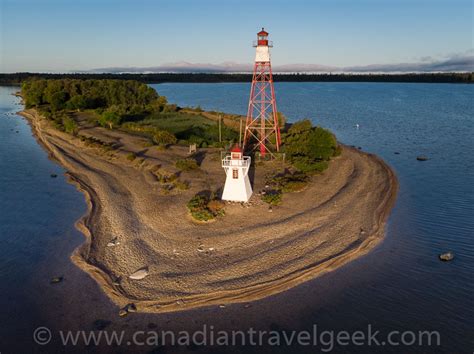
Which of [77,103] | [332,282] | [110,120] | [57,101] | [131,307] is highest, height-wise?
[57,101]

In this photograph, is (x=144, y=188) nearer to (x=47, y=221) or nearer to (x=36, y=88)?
(x=47, y=221)

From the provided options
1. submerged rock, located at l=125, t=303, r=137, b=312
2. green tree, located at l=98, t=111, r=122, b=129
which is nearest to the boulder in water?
submerged rock, located at l=125, t=303, r=137, b=312

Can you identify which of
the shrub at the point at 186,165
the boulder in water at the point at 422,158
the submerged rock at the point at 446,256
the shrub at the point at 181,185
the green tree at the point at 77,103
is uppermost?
the green tree at the point at 77,103

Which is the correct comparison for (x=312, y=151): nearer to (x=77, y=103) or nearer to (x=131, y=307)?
(x=131, y=307)

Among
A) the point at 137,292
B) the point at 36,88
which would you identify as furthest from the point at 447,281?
the point at 36,88

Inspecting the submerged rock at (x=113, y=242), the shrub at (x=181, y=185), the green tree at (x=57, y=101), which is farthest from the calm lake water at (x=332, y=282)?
the green tree at (x=57, y=101)

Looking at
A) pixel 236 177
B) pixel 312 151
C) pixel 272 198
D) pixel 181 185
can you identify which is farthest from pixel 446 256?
pixel 181 185

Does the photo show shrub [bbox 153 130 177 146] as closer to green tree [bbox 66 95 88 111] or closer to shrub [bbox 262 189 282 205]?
shrub [bbox 262 189 282 205]

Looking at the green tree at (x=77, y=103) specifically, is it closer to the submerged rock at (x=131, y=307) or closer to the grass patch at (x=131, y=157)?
the grass patch at (x=131, y=157)
